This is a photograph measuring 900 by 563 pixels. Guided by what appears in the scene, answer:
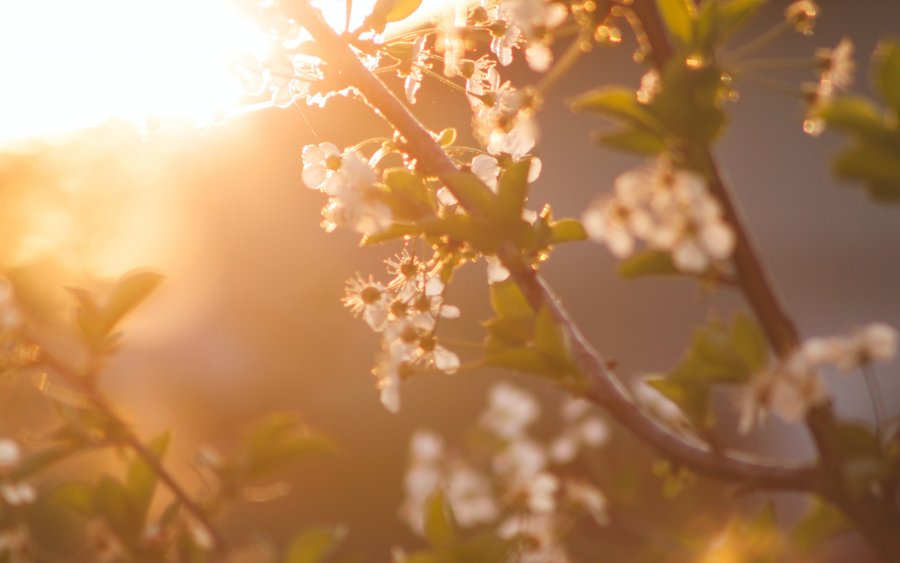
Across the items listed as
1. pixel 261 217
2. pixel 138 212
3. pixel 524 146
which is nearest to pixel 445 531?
pixel 524 146

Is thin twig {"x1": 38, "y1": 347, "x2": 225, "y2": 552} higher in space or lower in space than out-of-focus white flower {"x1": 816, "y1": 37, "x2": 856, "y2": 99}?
higher

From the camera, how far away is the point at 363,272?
10.2ft

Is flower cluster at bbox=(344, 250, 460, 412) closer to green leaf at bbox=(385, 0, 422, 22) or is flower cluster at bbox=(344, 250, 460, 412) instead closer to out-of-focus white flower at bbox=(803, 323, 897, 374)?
green leaf at bbox=(385, 0, 422, 22)

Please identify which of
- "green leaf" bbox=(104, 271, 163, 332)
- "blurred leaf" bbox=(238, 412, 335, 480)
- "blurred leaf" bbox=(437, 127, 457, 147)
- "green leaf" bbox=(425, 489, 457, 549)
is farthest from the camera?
"blurred leaf" bbox=(238, 412, 335, 480)

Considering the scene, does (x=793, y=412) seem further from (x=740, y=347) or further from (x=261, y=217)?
(x=261, y=217)

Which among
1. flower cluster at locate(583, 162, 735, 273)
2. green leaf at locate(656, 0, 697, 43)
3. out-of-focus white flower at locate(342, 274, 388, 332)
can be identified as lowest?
flower cluster at locate(583, 162, 735, 273)

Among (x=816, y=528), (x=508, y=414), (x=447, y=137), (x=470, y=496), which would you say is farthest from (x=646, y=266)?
(x=508, y=414)

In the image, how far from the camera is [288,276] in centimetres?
396

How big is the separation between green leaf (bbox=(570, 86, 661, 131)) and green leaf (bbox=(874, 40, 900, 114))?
0.45 ft

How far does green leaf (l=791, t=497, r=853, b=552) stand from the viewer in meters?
0.99

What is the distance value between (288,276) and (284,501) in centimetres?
99

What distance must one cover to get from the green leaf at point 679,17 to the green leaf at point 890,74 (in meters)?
0.14

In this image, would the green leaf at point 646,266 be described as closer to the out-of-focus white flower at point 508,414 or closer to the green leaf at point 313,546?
the green leaf at point 313,546

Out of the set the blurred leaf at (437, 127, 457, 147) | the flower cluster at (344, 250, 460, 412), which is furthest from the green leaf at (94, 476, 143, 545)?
the blurred leaf at (437, 127, 457, 147)
